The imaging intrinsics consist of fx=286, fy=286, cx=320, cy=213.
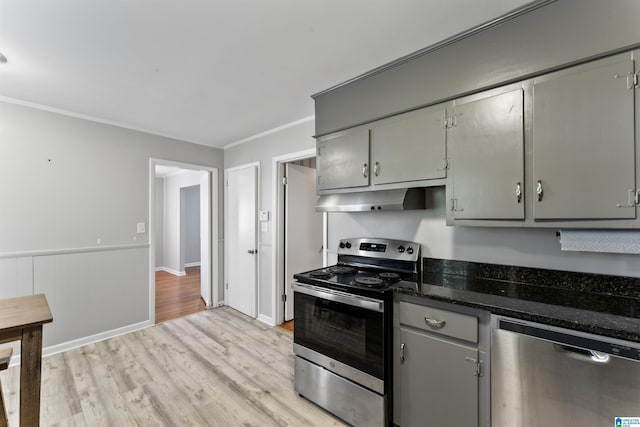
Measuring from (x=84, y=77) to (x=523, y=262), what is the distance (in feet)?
11.5

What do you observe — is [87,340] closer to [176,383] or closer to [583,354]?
[176,383]

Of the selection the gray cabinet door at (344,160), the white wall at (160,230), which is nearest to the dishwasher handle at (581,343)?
the gray cabinet door at (344,160)

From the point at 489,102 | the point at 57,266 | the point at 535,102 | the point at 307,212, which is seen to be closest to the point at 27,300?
the point at 57,266

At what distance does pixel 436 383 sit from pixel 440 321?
36 cm

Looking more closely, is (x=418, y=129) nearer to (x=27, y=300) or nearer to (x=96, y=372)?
(x=27, y=300)

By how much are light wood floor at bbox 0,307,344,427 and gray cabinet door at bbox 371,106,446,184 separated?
180cm

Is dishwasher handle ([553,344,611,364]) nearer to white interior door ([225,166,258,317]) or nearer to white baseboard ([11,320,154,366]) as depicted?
white interior door ([225,166,258,317])

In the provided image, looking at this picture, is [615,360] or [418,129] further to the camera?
[418,129]

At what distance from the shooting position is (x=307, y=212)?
150 inches

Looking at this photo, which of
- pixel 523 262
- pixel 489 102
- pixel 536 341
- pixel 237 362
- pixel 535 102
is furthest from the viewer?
pixel 237 362

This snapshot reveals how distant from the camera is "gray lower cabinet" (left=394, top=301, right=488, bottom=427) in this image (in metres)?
1.47

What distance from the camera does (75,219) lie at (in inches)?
120

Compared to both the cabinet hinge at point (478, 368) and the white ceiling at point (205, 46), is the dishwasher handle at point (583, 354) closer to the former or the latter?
the cabinet hinge at point (478, 368)

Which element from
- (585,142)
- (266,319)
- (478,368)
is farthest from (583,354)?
(266,319)
